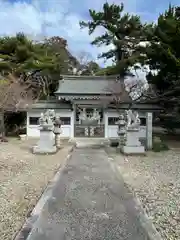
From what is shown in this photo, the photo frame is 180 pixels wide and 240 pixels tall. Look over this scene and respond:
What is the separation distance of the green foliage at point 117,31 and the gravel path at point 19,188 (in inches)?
754

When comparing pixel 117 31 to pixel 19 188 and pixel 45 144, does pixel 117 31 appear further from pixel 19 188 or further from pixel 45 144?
pixel 19 188

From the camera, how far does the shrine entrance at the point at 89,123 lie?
70.4 feet

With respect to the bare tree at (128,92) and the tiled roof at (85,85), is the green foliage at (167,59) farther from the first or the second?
the tiled roof at (85,85)

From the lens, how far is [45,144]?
41.8ft

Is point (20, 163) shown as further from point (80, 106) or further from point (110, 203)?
point (80, 106)

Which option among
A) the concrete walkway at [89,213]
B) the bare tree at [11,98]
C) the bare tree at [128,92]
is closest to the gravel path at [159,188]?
the concrete walkway at [89,213]

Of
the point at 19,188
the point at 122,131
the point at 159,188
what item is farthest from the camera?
the point at 122,131

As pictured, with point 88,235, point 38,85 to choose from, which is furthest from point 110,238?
point 38,85

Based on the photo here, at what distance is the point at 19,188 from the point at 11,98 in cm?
1350

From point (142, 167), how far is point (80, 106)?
13342mm

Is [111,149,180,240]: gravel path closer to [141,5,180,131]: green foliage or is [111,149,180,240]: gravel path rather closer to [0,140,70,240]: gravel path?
[0,140,70,240]: gravel path

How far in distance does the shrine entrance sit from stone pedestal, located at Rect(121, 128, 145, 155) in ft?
28.6

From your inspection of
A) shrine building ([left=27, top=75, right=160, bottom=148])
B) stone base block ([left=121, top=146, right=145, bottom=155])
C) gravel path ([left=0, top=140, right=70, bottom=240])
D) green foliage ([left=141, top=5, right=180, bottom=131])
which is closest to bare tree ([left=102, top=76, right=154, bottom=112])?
shrine building ([left=27, top=75, right=160, bottom=148])

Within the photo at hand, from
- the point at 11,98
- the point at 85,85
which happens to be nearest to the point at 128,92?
the point at 85,85
